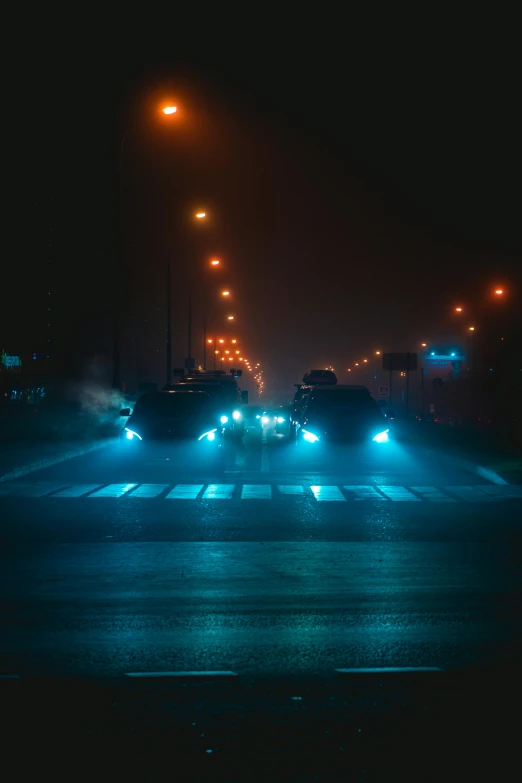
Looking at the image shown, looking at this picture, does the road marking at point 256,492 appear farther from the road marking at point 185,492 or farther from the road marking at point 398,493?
the road marking at point 398,493

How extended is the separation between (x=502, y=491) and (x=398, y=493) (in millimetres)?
1959

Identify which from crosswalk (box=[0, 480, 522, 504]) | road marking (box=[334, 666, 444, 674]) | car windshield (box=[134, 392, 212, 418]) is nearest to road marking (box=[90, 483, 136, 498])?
crosswalk (box=[0, 480, 522, 504])

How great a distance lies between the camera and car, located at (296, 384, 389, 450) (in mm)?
26344

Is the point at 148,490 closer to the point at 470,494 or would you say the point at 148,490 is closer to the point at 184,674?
the point at 470,494

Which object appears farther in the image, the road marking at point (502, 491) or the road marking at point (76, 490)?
the road marking at point (502, 491)

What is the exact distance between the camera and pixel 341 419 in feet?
88.3

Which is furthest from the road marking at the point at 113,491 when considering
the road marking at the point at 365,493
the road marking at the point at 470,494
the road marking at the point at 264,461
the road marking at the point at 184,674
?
the road marking at the point at 184,674

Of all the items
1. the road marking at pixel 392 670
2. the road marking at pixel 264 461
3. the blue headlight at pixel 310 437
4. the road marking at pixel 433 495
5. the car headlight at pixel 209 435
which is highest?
the car headlight at pixel 209 435

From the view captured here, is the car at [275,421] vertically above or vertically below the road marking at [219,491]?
above

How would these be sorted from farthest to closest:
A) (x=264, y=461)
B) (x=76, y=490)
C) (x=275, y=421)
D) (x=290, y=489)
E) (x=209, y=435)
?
(x=275, y=421), (x=264, y=461), (x=209, y=435), (x=290, y=489), (x=76, y=490)

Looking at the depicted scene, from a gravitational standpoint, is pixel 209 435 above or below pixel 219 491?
above

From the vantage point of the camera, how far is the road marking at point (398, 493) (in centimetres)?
1766

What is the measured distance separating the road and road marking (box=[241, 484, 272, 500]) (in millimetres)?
55

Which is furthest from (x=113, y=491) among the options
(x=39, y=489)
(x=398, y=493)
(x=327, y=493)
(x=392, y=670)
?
(x=392, y=670)
